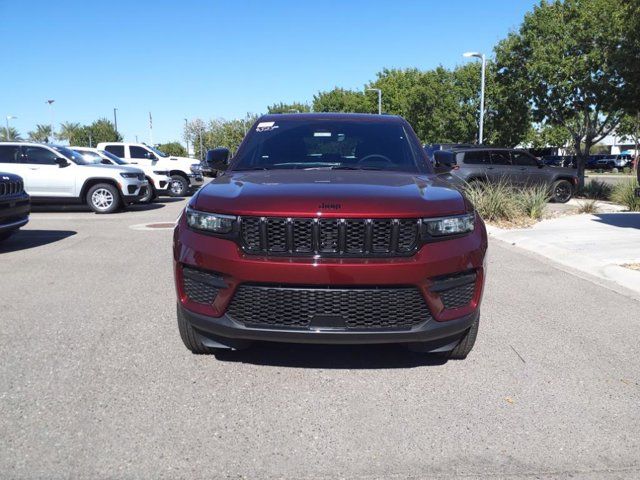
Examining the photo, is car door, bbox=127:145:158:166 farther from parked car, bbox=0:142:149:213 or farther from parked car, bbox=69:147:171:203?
parked car, bbox=0:142:149:213

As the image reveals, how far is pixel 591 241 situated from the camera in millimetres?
9211

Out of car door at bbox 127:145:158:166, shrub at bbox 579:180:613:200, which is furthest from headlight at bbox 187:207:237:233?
shrub at bbox 579:180:613:200

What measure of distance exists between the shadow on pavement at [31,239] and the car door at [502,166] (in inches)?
456

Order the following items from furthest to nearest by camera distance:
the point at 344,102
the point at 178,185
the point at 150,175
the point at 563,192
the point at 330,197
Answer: the point at 344,102, the point at 178,185, the point at 150,175, the point at 563,192, the point at 330,197

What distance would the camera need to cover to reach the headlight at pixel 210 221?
128 inches

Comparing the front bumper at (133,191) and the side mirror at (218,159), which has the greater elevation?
the side mirror at (218,159)

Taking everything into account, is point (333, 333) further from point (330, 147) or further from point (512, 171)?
point (512, 171)

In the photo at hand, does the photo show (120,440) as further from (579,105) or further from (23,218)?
(579,105)

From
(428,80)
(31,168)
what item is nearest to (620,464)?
(31,168)

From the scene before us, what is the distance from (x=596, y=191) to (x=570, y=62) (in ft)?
14.6

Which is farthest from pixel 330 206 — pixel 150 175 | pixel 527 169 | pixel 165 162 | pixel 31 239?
pixel 165 162

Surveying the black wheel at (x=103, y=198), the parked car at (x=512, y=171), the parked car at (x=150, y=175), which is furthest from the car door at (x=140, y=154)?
the parked car at (x=512, y=171)

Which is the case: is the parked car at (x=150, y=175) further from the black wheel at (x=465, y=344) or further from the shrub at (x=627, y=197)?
the black wheel at (x=465, y=344)

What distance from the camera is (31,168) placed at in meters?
13.8
